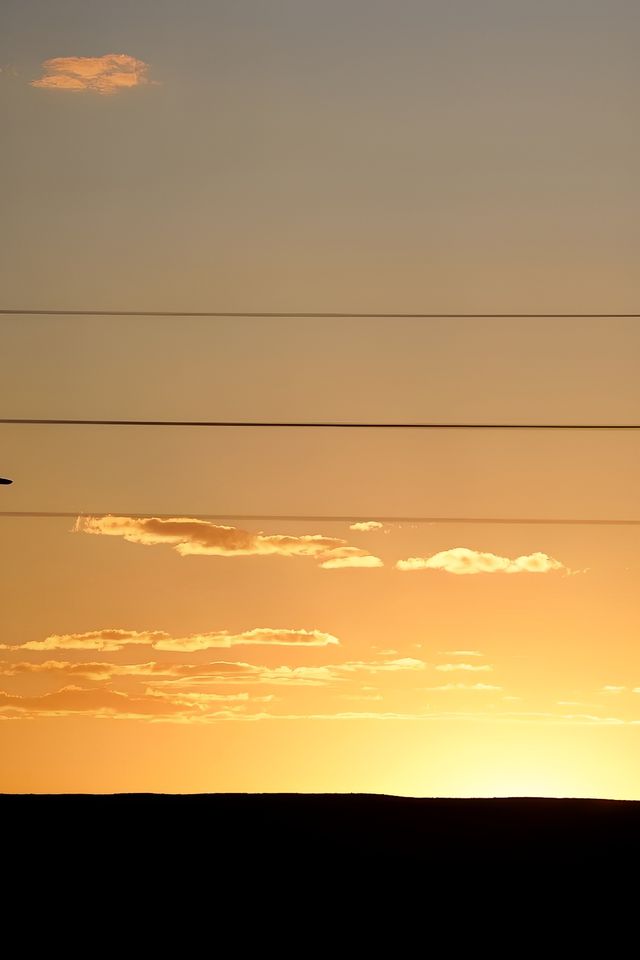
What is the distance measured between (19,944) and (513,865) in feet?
34.8

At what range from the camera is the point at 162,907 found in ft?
91.1

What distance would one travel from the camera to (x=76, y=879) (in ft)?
96.8

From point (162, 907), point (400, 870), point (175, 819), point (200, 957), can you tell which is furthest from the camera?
point (175, 819)

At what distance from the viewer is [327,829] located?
34.0m

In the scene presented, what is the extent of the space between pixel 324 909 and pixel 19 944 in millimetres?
5566

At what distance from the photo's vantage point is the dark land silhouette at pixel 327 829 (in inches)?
1247

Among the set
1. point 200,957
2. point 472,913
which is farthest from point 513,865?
point 200,957

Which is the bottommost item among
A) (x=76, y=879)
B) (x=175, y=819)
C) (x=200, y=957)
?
(x=200, y=957)

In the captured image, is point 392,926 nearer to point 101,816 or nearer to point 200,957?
point 200,957

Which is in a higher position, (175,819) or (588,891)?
(175,819)

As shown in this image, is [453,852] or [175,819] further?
[175,819]

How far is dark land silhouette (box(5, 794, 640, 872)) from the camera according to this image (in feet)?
104

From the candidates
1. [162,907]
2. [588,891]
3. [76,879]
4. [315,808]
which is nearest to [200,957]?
[162,907]

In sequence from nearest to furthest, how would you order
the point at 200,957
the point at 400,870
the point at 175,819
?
the point at 200,957 → the point at 400,870 → the point at 175,819
